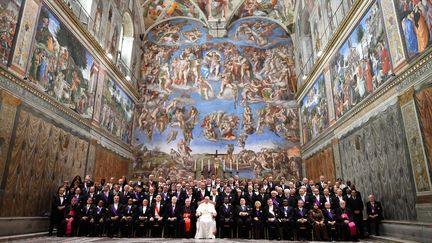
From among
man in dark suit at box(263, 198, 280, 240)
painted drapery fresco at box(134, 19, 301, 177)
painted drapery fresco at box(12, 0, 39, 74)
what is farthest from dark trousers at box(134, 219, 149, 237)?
painted drapery fresco at box(134, 19, 301, 177)

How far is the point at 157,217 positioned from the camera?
28.9 ft

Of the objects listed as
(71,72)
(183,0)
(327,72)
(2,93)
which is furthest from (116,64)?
(327,72)

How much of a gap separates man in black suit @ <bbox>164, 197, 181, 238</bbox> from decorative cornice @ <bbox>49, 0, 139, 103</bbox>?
782cm

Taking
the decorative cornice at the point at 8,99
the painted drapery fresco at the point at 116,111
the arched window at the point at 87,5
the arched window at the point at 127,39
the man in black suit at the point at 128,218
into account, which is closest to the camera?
the decorative cornice at the point at 8,99

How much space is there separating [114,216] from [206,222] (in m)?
2.84

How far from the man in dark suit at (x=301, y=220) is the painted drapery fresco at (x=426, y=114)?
332cm

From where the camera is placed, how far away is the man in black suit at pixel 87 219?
875cm

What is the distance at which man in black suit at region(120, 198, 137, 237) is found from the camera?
872 cm

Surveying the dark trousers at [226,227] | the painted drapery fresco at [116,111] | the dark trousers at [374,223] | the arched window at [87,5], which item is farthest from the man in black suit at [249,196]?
the arched window at [87,5]

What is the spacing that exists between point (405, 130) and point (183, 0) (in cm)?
1686

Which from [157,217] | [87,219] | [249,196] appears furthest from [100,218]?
[249,196]

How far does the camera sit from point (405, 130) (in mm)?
7422

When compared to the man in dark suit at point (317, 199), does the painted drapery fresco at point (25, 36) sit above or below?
above

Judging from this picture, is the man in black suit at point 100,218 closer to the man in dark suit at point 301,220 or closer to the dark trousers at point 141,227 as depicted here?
the dark trousers at point 141,227
